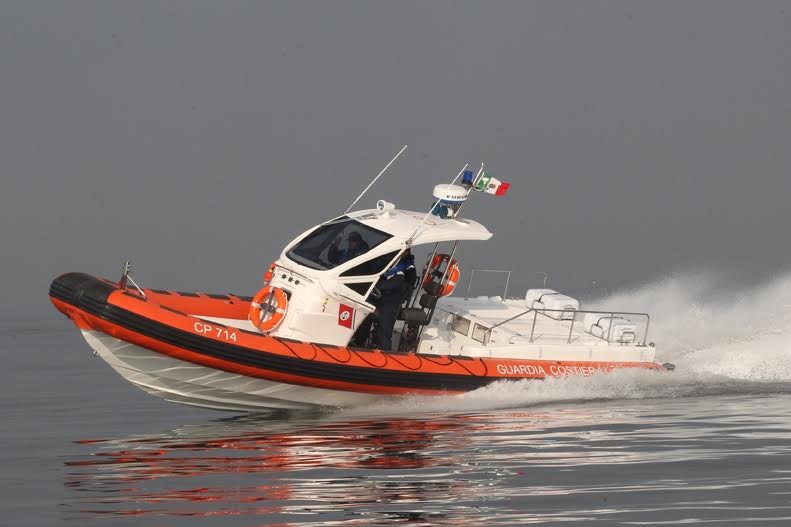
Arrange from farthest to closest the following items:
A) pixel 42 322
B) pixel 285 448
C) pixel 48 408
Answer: pixel 42 322, pixel 48 408, pixel 285 448

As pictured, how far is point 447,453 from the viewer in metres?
9.57

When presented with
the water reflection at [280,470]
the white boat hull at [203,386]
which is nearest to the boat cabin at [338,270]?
the white boat hull at [203,386]

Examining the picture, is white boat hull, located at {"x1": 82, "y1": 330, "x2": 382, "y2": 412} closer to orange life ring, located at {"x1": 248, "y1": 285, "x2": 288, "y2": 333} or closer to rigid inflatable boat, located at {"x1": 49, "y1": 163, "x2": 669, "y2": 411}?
rigid inflatable boat, located at {"x1": 49, "y1": 163, "x2": 669, "y2": 411}

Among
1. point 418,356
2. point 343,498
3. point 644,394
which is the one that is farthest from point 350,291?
point 343,498

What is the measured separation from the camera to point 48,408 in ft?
42.8

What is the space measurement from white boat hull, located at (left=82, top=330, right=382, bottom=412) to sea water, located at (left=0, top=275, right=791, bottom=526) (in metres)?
0.19

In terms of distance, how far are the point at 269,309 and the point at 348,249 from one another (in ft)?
3.35

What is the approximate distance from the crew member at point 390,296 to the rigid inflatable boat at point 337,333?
11 centimetres

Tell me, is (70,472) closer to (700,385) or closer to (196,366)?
(196,366)

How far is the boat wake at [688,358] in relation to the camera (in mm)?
12477

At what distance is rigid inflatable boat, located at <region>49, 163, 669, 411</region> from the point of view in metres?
11.3

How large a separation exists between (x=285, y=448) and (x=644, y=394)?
4.63 meters

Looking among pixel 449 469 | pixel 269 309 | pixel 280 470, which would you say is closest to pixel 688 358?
pixel 269 309

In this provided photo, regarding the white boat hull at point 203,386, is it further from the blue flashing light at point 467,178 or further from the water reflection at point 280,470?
the blue flashing light at point 467,178
